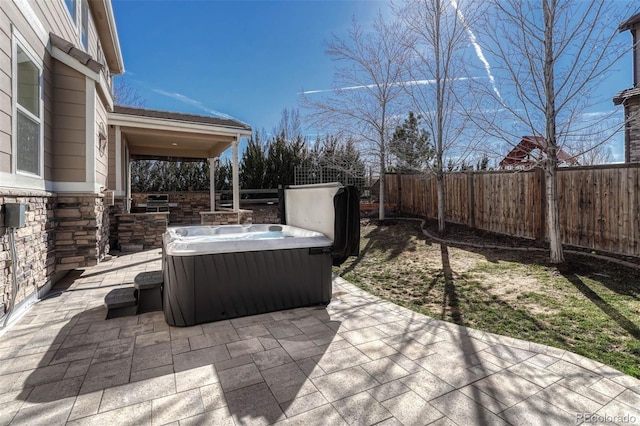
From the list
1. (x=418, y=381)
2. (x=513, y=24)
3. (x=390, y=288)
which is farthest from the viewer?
(x=513, y=24)

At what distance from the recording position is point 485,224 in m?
8.02

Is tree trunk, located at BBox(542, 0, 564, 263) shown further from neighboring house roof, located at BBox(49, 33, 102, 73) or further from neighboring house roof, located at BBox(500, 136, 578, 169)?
neighboring house roof, located at BBox(49, 33, 102, 73)

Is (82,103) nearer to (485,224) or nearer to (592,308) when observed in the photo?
(592,308)

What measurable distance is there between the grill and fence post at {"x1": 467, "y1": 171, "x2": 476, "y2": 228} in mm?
9052

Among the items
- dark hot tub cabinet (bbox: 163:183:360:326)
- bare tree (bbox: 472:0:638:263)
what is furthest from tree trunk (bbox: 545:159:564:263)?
dark hot tub cabinet (bbox: 163:183:360:326)

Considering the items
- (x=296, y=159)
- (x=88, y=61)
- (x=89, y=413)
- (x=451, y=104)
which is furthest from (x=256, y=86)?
(x=89, y=413)

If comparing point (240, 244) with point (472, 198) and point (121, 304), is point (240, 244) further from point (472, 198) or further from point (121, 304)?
point (472, 198)

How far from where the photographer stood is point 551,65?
5328 millimetres

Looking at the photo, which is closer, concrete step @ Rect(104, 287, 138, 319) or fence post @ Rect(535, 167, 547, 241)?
concrete step @ Rect(104, 287, 138, 319)

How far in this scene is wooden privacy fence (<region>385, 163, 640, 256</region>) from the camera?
→ 522cm

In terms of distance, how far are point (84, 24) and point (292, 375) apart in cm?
753

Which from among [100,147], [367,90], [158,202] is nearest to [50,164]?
[100,147]

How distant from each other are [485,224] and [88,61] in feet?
26.8

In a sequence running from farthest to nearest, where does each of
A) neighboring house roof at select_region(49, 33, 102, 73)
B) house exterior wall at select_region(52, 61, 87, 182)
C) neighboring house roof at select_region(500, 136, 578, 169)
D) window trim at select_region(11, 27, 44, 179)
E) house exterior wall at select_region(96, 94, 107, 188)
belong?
neighboring house roof at select_region(500, 136, 578, 169)
house exterior wall at select_region(96, 94, 107, 188)
house exterior wall at select_region(52, 61, 87, 182)
neighboring house roof at select_region(49, 33, 102, 73)
window trim at select_region(11, 27, 44, 179)
